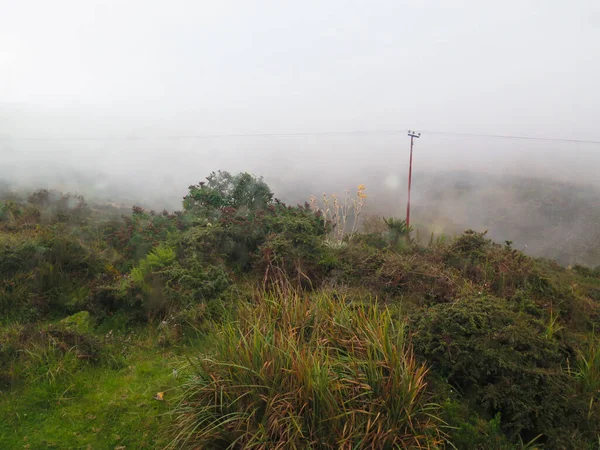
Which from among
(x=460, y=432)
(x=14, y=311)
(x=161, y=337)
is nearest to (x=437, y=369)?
(x=460, y=432)

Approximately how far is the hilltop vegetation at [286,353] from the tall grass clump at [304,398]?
2cm

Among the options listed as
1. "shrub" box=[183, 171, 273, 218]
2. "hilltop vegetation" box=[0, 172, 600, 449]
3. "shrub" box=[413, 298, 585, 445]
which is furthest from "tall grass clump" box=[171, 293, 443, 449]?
"shrub" box=[183, 171, 273, 218]

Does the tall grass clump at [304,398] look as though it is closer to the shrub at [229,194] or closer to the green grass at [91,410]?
the green grass at [91,410]

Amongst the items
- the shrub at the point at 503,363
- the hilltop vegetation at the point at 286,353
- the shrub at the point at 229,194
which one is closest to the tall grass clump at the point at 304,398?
the hilltop vegetation at the point at 286,353

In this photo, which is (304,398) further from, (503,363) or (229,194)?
(229,194)

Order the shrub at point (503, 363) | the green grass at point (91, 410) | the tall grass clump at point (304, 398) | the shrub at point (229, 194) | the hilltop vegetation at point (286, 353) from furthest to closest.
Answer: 1. the shrub at point (229, 194)
2. the green grass at point (91, 410)
3. the shrub at point (503, 363)
4. the hilltop vegetation at point (286, 353)
5. the tall grass clump at point (304, 398)

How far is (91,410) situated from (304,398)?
7.84 feet

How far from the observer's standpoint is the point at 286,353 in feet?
11.8

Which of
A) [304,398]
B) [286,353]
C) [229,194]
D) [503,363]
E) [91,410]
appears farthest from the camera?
[229,194]

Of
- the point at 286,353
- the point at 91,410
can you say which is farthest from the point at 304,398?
the point at 91,410

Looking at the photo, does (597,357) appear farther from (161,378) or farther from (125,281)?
(125,281)

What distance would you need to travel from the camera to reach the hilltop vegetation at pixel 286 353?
11.4 ft

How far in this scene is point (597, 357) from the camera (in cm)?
431

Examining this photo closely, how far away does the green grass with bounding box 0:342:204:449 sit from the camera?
393cm
